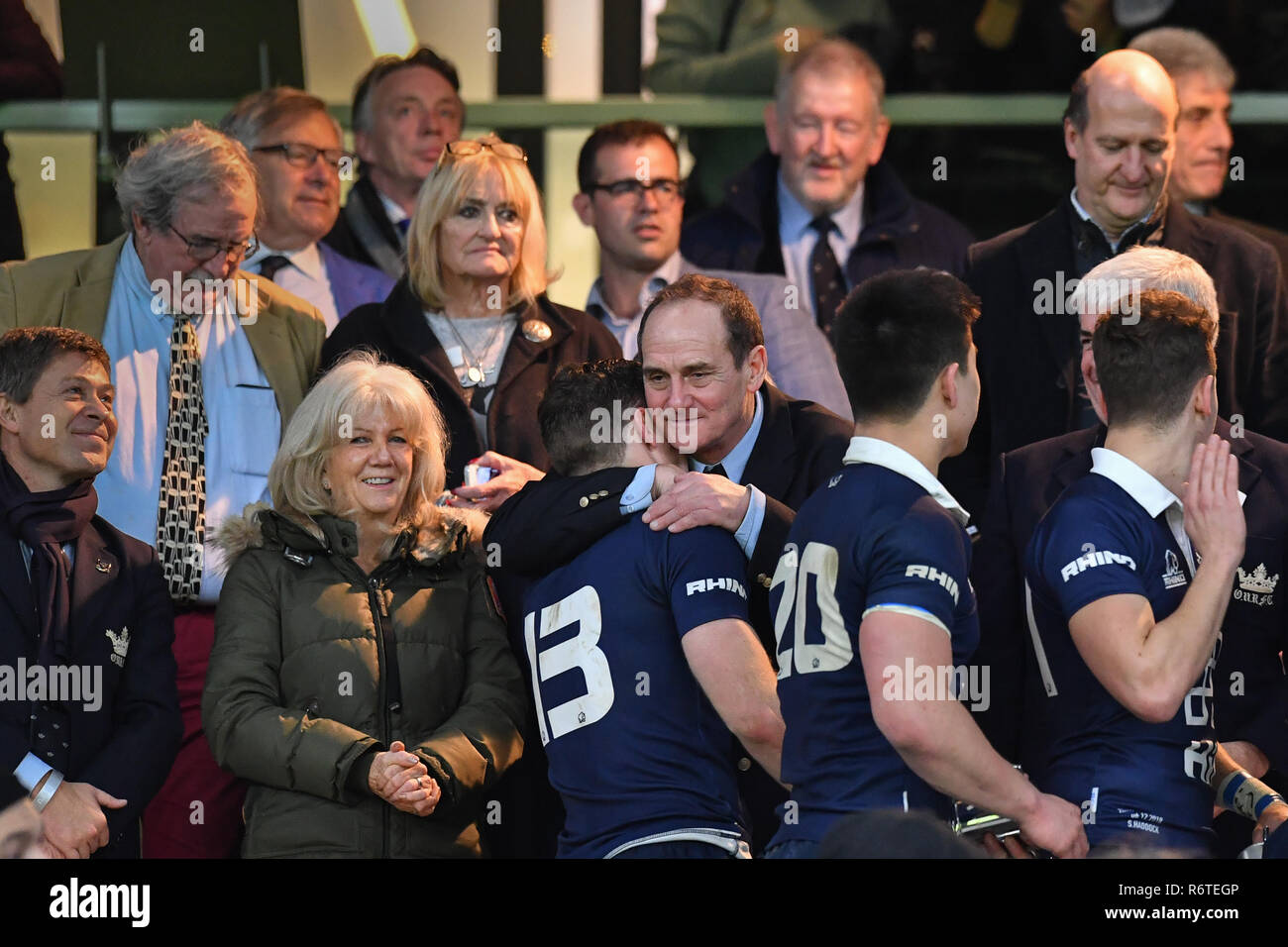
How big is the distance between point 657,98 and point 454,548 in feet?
9.73

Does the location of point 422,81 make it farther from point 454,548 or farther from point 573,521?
point 573,521

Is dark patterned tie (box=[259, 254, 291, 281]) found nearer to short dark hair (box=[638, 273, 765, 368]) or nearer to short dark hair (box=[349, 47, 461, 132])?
short dark hair (box=[349, 47, 461, 132])

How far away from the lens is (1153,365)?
3840 mm

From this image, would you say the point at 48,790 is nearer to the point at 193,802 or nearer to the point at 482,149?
the point at 193,802

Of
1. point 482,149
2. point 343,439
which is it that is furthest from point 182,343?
point 482,149

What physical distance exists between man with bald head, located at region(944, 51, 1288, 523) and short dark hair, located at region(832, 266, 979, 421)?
160cm

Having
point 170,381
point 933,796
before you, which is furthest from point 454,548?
point 933,796

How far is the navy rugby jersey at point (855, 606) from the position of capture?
3.50 metres

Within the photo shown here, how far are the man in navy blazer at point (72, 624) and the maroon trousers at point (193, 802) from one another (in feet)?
0.68

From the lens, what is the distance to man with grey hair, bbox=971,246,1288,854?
14.1 feet

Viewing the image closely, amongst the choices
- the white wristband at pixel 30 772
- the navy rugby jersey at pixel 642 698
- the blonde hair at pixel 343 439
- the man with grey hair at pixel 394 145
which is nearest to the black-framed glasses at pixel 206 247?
the blonde hair at pixel 343 439

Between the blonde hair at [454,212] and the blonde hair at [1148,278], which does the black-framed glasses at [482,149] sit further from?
the blonde hair at [1148,278]

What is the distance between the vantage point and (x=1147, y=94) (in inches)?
216

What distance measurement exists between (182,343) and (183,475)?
1.27 ft
